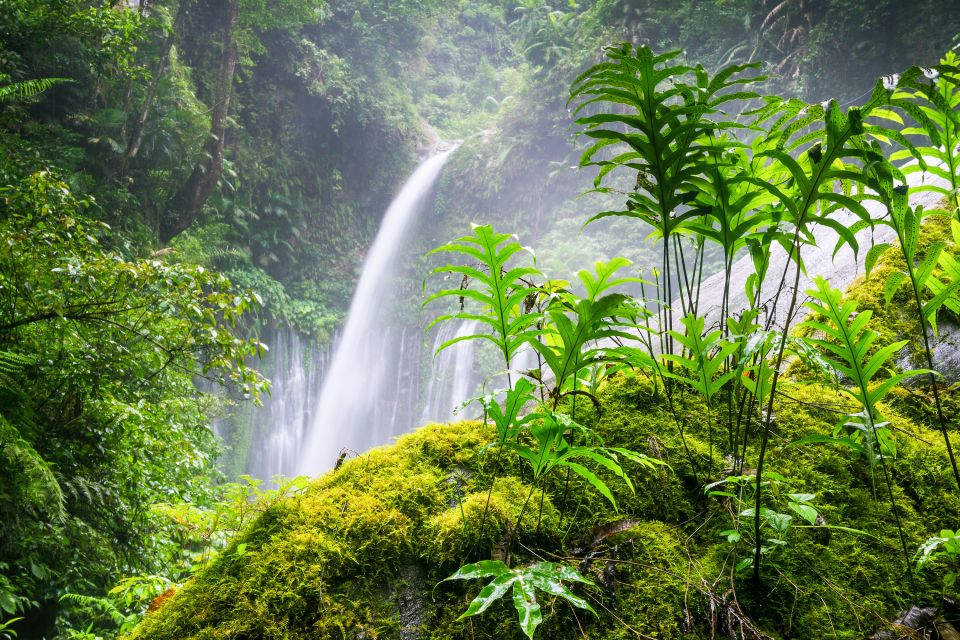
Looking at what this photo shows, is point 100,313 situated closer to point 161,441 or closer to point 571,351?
point 161,441

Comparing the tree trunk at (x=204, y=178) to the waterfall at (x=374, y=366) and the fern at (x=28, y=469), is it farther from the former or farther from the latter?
the fern at (x=28, y=469)

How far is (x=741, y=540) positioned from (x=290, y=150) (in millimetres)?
14871

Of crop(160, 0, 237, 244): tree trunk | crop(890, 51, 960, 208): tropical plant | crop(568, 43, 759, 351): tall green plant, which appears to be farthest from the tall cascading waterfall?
crop(890, 51, 960, 208): tropical plant

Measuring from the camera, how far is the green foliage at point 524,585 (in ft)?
2.69

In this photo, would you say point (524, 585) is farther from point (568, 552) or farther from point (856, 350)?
point (856, 350)

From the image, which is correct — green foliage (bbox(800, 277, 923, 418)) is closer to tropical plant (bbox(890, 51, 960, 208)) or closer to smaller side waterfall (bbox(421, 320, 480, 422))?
tropical plant (bbox(890, 51, 960, 208))

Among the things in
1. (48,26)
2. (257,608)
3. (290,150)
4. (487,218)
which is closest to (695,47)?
(487,218)

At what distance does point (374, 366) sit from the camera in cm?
1498

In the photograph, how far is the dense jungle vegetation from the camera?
3.46 ft

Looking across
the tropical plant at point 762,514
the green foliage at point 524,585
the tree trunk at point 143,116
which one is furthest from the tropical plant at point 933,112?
the tree trunk at point 143,116

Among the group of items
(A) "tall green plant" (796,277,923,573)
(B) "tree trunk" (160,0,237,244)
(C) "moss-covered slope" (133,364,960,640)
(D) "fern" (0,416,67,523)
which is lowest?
(D) "fern" (0,416,67,523)

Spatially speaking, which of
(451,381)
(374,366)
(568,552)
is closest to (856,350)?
(568,552)

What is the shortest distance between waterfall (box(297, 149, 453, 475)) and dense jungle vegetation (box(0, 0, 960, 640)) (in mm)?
6539

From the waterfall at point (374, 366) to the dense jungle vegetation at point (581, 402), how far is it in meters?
6.54
